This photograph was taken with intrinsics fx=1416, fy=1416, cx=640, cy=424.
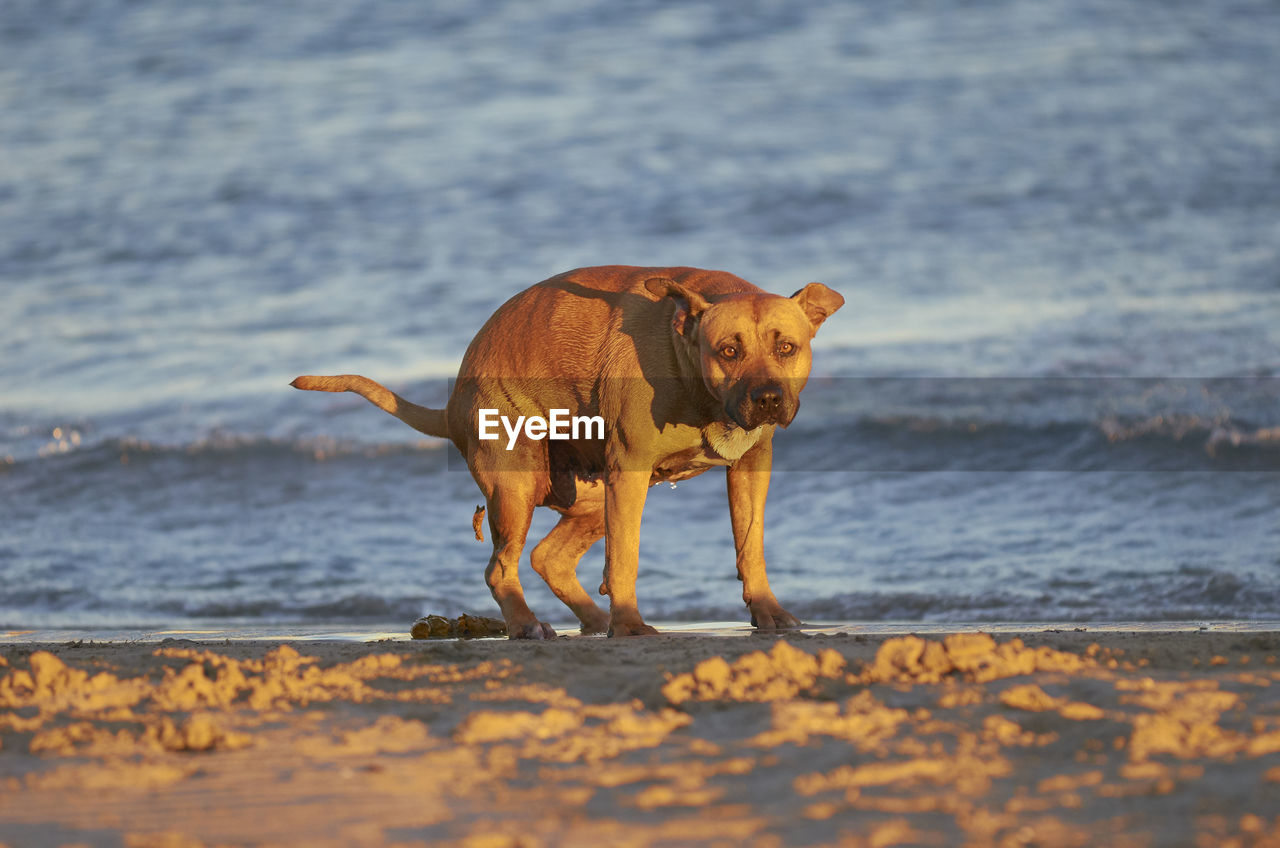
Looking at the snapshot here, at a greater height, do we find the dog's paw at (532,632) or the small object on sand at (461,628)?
the dog's paw at (532,632)

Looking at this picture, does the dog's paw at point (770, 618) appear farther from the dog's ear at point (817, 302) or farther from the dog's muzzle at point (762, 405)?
the dog's ear at point (817, 302)

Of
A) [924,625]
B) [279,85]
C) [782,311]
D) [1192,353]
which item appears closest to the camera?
[782,311]

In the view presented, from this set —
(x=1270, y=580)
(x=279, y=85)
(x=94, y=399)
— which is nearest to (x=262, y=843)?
(x=1270, y=580)

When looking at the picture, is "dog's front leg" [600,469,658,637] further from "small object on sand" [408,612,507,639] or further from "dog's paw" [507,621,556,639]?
"small object on sand" [408,612,507,639]

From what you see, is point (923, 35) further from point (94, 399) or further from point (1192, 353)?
point (94, 399)

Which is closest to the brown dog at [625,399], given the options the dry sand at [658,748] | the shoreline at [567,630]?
the shoreline at [567,630]

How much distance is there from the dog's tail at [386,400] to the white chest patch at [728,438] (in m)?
1.59

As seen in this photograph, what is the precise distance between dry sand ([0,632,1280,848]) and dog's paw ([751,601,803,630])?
1.44m

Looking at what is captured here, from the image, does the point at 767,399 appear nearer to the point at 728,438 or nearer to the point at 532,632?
the point at 728,438

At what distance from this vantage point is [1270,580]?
8430 millimetres

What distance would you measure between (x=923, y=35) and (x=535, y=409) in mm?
17478

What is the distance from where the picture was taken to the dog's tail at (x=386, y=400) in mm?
6832

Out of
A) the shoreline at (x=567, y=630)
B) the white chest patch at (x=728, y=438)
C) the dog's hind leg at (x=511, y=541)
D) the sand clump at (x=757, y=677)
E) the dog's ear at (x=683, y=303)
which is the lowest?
the shoreline at (x=567, y=630)

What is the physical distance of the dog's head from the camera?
539 centimetres
